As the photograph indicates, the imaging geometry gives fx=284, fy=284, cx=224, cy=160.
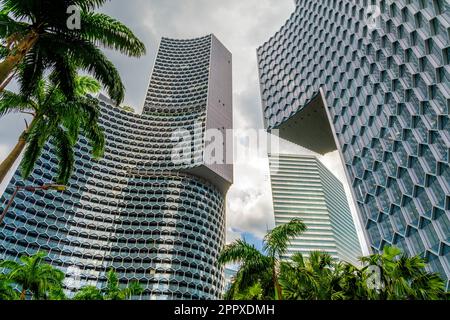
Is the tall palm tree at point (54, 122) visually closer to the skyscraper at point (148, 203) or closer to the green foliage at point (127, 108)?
the skyscraper at point (148, 203)

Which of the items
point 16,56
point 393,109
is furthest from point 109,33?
point 393,109

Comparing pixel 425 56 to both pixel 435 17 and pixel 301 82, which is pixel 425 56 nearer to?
pixel 435 17

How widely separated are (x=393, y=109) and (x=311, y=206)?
360ft

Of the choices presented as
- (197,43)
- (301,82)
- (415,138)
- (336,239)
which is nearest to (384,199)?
(415,138)

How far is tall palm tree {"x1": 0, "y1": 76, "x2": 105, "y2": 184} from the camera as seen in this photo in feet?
37.4

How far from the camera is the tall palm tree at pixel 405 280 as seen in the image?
997 cm

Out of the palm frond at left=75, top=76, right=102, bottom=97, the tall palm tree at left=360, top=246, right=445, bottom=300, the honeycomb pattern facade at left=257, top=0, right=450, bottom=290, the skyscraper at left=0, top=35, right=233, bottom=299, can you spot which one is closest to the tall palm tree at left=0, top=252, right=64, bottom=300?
the palm frond at left=75, top=76, right=102, bottom=97

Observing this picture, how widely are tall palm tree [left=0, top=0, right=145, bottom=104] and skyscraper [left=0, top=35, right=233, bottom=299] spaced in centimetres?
7698

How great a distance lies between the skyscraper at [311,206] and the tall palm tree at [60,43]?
380ft

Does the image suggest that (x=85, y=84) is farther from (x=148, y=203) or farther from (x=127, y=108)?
(x=127, y=108)

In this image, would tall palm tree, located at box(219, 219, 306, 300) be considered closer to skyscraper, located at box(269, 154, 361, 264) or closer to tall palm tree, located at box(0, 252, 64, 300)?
tall palm tree, located at box(0, 252, 64, 300)

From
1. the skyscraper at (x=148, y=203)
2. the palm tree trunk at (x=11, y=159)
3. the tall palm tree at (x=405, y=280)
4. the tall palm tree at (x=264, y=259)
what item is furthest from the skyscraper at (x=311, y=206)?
the palm tree trunk at (x=11, y=159)

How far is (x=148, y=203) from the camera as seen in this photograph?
316 feet

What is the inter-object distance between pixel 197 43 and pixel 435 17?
128683 millimetres
